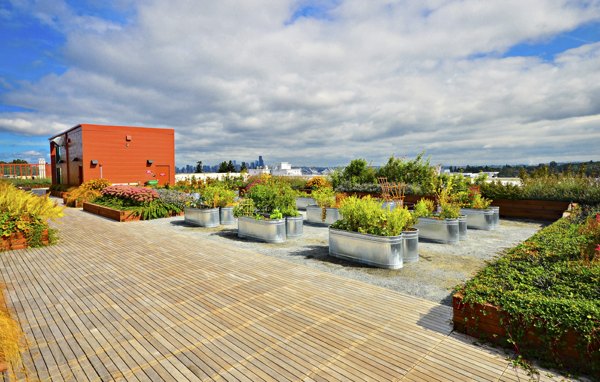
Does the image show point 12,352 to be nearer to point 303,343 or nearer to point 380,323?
point 303,343

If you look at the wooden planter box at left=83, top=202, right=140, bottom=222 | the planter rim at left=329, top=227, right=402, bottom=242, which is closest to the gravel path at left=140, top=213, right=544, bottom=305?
the planter rim at left=329, top=227, right=402, bottom=242

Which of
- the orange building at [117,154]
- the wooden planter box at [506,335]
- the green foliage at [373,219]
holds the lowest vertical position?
the wooden planter box at [506,335]

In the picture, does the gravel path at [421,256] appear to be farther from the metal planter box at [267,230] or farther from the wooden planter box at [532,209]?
the wooden planter box at [532,209]

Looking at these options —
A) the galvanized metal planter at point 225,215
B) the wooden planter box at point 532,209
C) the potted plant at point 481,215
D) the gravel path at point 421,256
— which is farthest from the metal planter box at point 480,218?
the galvanized metal planter at point 225,215

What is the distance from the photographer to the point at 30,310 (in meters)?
3.79

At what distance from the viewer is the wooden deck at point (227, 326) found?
2641 mm

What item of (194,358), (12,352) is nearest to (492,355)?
(194,358)

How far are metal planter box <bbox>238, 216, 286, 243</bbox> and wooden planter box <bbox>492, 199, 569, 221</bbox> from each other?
8519 mm

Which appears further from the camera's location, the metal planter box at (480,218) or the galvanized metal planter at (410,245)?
the metal planter box at (480,218)

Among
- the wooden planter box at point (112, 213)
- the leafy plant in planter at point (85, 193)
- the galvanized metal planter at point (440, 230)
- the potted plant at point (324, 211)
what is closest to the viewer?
the galvanized metal planter at point (440, 230)

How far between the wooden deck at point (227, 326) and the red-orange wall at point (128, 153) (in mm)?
15376

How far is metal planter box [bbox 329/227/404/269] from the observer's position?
17.6 ft

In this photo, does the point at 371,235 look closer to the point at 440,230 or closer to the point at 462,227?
the point at 440,230

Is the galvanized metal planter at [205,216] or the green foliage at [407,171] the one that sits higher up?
the green foliage at [407,171]
